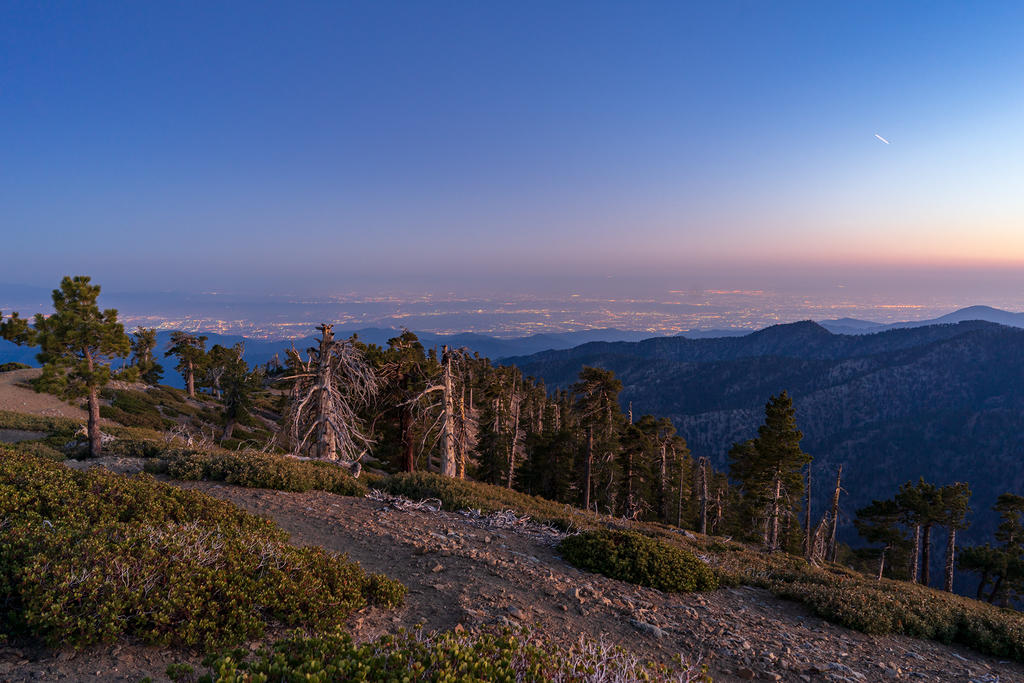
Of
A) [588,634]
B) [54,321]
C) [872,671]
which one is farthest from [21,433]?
[872,671]

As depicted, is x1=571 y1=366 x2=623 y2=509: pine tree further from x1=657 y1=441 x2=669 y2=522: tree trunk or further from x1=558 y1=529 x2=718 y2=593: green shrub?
x1=558 y1=529 x2=718 y2=593: green shrub

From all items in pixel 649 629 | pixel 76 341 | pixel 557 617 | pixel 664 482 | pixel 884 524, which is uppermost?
pixel 76 341

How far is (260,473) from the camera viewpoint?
13156mm

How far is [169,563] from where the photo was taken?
5039 mm

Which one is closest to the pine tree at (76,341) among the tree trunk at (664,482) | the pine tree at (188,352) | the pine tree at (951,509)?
the tree trunk at (664,482)

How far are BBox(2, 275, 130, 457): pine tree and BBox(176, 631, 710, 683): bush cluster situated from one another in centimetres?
1723

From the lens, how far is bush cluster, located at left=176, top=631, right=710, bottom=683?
3.53 metres

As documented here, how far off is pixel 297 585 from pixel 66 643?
1.94 metres

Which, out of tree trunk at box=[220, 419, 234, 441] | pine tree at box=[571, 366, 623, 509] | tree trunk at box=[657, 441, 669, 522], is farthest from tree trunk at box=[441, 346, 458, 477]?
tree trunk at box=[220, 419, 234, 441]

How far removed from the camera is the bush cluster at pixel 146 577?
4.33 m

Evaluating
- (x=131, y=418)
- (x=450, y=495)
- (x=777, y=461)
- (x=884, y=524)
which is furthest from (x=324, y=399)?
(x=884, y=524)

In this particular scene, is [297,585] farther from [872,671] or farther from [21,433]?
[21,433]

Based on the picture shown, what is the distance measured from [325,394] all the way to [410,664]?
16803 millimetres

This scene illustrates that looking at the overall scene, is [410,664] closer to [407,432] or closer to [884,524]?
[407,432]
